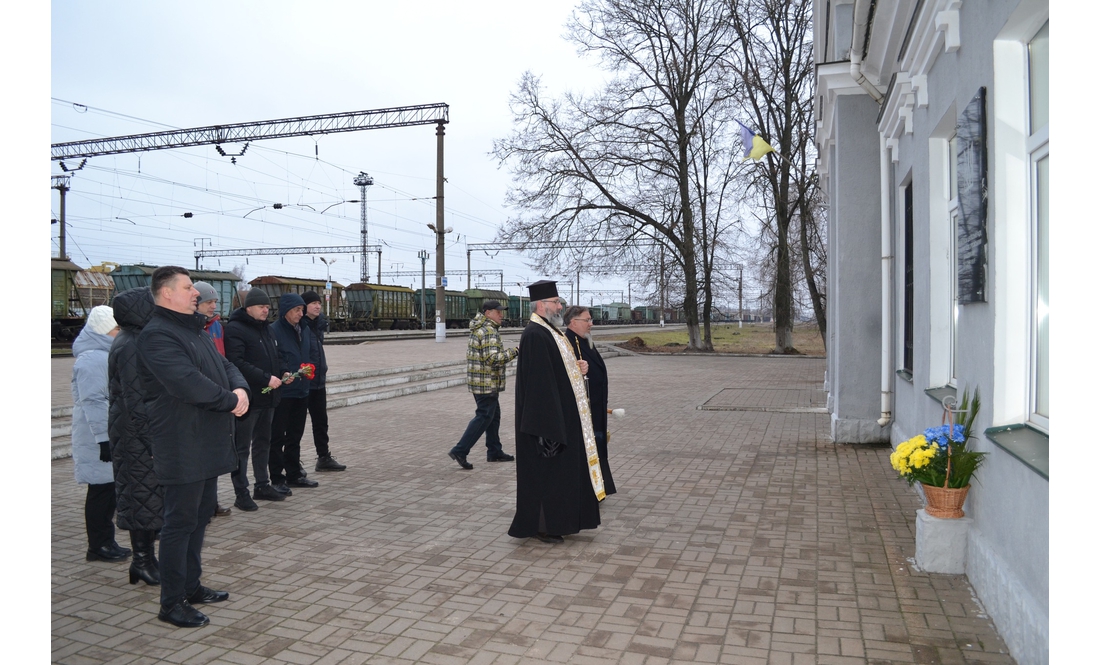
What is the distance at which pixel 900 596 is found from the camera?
421cm

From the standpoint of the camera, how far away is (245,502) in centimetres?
631

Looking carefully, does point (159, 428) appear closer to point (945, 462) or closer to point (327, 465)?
point (327, 465)

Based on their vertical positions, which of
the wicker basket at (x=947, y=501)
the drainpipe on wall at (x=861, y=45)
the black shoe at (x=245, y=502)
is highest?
the drainpipe on wall at (x=861, y=45)

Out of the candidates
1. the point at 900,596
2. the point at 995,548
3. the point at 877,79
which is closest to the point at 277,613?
the point at 900,596

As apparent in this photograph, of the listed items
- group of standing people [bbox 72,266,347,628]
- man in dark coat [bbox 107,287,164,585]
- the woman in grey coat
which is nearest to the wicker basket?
group of standing people [bbox 72,266,347,628]

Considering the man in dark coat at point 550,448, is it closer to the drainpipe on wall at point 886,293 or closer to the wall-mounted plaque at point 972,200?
the wall-mounted plaque at point 972,200

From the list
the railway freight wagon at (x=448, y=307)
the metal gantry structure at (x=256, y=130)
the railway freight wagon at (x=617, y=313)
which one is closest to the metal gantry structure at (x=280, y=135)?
the metal gantry structure at (x=256, y=130)

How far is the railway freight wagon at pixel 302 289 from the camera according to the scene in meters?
39.8

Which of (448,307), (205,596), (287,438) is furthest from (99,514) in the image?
(448,307)

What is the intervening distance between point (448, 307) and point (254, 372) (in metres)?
45.7

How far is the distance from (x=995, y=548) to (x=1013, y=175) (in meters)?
1.85

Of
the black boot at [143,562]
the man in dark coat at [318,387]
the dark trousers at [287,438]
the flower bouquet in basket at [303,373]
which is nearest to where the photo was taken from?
the black boot at [143,562]

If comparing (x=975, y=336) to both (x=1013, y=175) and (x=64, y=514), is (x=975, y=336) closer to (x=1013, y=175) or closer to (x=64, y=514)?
(x=1013, y=175)

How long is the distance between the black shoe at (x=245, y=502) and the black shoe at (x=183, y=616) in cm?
228
